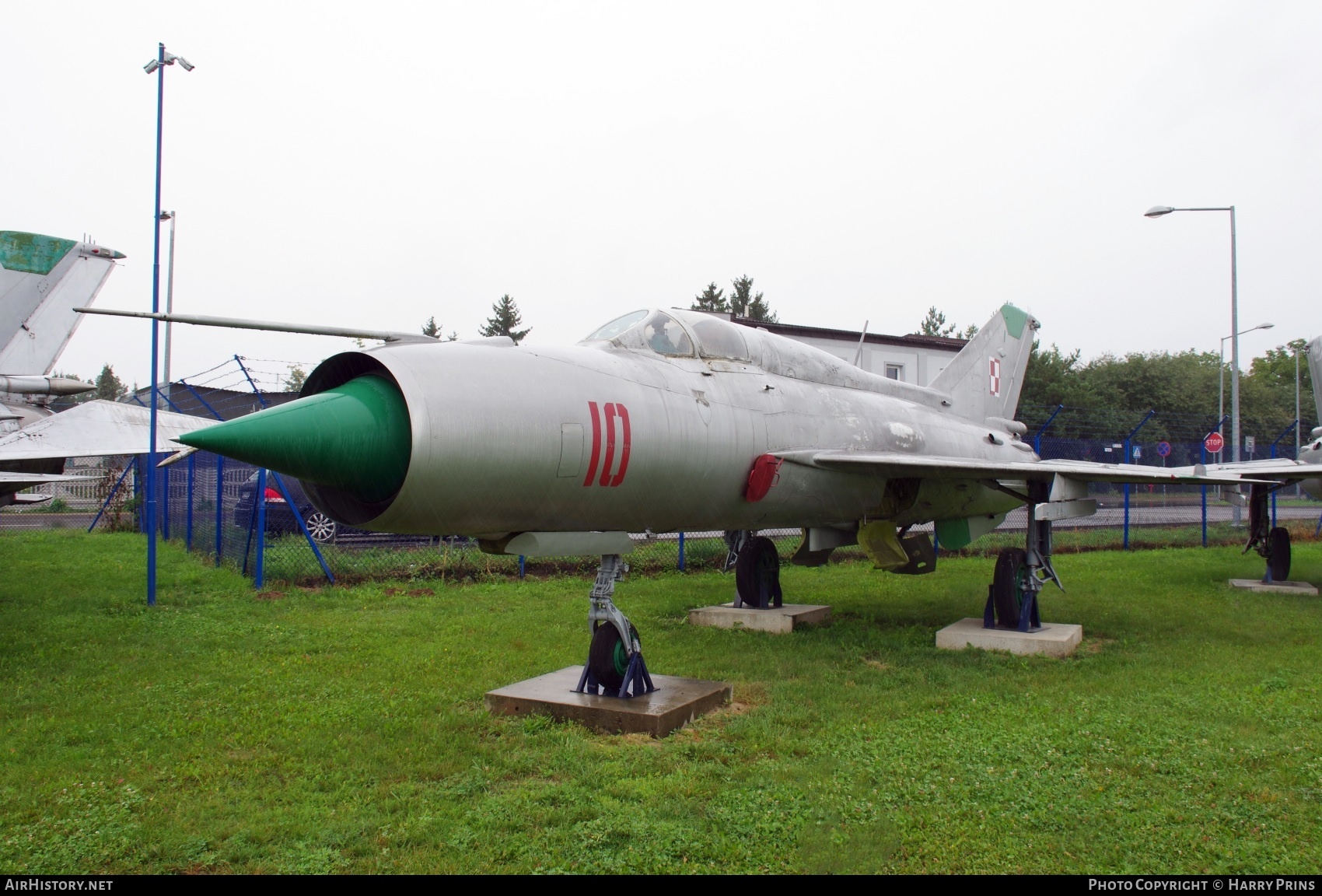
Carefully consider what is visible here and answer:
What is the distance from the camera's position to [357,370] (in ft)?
15.1

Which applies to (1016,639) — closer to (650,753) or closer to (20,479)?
(650,753)

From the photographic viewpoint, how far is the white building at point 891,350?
2442cm

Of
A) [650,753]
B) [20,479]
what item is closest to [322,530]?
[20,479]

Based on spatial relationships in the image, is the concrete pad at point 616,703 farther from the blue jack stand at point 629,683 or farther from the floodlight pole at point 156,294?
the floodlight pole at point 156,294

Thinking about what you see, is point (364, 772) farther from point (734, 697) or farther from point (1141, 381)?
point (1141, 381)

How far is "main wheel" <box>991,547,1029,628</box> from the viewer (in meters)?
8.48

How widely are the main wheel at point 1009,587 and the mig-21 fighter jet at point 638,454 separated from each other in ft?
0.05

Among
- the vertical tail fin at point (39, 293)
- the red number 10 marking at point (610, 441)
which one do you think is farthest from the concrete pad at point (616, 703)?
the vertical tail fin at point (39, 293)

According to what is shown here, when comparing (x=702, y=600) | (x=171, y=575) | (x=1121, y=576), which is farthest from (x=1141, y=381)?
(x=171, y=575)

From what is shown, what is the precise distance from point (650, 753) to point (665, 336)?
295 centimetres

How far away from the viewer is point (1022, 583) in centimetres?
853

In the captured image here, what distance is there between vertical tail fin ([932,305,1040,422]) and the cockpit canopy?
4784mm
